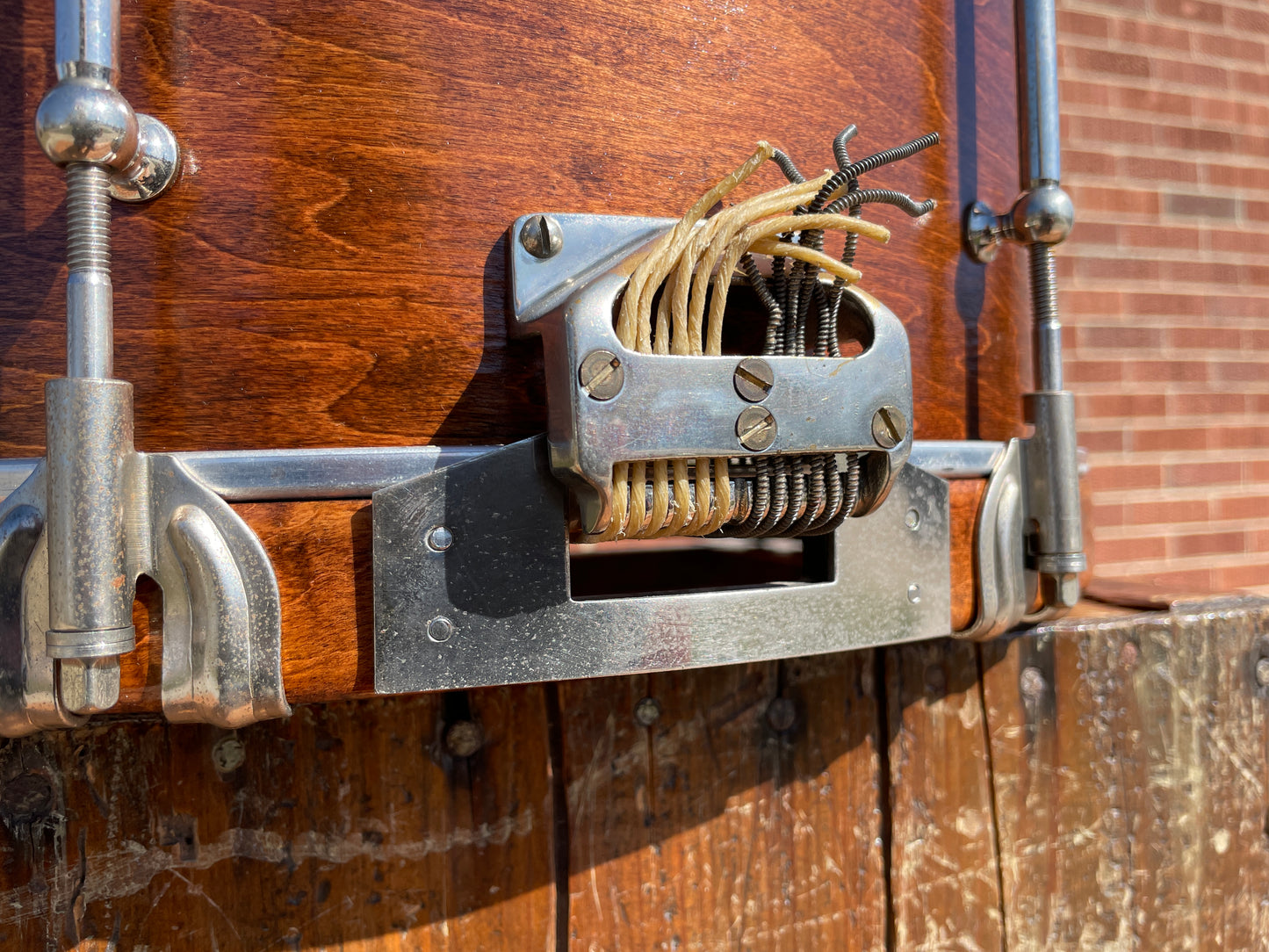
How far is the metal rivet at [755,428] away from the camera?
0.47 metres

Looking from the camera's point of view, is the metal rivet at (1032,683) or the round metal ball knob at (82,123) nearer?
the round metal ball knob at (82,123)

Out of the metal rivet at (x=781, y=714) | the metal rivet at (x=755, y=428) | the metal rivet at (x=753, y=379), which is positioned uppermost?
the metal rivet at (x=753, y=379)

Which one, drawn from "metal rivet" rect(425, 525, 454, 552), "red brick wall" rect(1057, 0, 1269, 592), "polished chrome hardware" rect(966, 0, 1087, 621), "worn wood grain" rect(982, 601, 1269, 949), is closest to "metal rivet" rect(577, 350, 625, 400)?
"metal rivet" rect(425, 525, 454, 552)

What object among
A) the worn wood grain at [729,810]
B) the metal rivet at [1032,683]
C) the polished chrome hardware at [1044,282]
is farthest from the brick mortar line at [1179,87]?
the worn wood grain at [729,810]

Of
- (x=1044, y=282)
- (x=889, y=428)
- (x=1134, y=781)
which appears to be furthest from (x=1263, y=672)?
(x=889, y=428)

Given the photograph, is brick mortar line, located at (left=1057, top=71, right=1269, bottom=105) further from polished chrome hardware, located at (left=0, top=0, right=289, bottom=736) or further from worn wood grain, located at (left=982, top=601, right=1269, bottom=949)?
polished chrome hardware, located at (left=0, top=0, right=289, bottom=736)

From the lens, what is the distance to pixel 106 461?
16.1 inches

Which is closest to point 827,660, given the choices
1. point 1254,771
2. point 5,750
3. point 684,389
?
point 684,389

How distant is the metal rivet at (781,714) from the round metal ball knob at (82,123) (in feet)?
1.78

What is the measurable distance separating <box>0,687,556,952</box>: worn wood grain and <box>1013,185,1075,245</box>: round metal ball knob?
1.52 ft

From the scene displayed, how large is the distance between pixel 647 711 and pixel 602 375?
0.31m

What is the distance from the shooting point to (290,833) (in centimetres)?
58

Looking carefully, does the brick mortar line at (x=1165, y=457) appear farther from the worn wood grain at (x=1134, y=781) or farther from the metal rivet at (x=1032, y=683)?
the metal rivet at (x=1032, y=683)

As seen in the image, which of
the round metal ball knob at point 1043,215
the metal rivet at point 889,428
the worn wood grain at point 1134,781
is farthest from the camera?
the worn wood grain at point 1134,781
